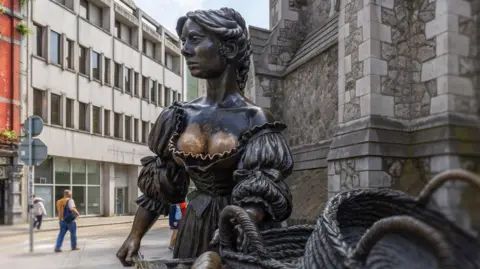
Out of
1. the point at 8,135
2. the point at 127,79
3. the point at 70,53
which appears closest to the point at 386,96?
the point at 8,135

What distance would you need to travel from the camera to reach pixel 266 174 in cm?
176

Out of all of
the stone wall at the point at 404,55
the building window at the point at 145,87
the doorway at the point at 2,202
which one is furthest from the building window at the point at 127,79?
the stone wall at the point at 404,55

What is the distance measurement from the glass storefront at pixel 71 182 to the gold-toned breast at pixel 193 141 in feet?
66.1

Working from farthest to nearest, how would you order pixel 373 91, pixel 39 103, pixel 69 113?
pixel 69 113 → pixel 39 103 → pixel 373 91

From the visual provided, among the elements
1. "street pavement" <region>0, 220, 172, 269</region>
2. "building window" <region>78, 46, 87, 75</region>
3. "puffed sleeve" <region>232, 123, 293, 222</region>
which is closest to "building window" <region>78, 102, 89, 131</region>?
"building window" <region>78, 46, 87, 75</region>

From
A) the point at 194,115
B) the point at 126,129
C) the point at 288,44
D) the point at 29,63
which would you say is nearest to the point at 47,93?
the point at 29,63

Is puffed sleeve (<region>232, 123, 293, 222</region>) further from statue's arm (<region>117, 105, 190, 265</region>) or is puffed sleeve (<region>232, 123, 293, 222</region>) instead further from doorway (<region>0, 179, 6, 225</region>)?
doorway (<region>0, 179, 6, 225</region>)

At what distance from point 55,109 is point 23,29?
367 cm

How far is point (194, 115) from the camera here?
2078 millimetres

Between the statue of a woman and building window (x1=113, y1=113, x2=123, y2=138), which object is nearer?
the statue of a woman

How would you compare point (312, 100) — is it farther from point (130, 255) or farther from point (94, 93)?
point (94, 93)

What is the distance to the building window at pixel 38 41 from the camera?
2047 centimetres

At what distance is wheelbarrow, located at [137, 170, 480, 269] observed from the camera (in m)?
0.48

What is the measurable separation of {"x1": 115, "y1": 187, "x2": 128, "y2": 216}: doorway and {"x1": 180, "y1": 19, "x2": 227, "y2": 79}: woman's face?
83.3 feet
